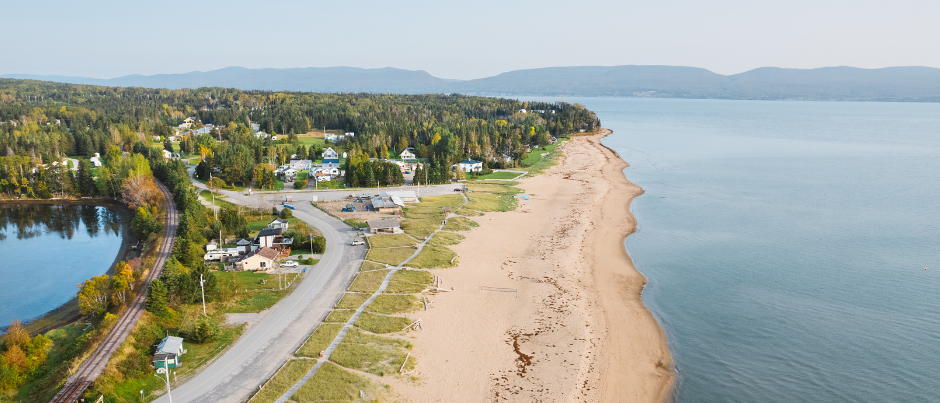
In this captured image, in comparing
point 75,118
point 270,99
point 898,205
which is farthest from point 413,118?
point 898,205

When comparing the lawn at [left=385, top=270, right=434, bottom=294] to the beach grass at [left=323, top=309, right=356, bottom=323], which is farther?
the lawn at [left=385, top=270, right=434, bottom=294]

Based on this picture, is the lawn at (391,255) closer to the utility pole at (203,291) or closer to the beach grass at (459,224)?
the beach grass at (459,224)

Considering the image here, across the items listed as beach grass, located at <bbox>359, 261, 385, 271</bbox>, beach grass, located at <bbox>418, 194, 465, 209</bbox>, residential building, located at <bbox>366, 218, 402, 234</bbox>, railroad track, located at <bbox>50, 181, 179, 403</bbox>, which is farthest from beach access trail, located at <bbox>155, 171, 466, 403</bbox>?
beach grass, located at <bbox>418, 194, 465, 209</bbox>

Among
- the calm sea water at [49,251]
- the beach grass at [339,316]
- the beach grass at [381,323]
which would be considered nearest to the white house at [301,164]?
the calm sea water at [49,251]

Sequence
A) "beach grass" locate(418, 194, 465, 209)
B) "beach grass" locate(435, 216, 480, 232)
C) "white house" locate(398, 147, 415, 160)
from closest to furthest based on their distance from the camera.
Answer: "beach grass" locate(435, 216, 480, 232), "beach grass" locate(418, 194, 465, 209), "white house" locate(398, 147, 415, 160)

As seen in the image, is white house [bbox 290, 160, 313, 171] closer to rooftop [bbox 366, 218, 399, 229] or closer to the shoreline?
the shoreline

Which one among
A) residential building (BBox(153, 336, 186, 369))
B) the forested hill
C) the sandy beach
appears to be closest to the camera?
residential building (BBox(153, 336, 186, 369))

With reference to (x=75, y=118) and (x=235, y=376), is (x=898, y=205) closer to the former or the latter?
(x=235, y=376)

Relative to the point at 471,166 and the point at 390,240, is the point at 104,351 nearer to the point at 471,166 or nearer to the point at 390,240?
the point at 390,240
